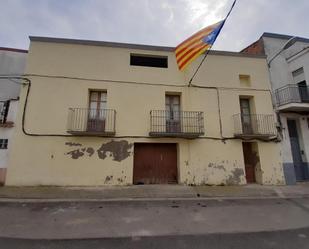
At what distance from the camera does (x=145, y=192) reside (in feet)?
23.3

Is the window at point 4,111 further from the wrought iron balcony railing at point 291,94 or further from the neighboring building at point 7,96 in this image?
the wrought iron balcony railing at point 291,94

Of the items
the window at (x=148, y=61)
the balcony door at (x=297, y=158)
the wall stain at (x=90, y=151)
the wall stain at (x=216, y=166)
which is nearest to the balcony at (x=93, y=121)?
the wall stain at (x=90, y=151)

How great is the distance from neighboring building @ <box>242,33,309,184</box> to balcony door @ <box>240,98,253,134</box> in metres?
1.40

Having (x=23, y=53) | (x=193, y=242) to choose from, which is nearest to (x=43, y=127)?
(x=23, y=53)

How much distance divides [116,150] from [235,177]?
5.82 m

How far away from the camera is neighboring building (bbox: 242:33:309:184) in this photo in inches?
368

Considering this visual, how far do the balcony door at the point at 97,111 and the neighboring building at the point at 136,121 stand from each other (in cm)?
5

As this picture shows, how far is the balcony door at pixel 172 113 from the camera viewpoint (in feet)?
29.6

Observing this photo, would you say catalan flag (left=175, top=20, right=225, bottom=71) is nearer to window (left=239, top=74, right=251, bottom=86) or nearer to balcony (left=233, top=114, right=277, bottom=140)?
balcony (left=233, top=114, right=277, bottom=140)

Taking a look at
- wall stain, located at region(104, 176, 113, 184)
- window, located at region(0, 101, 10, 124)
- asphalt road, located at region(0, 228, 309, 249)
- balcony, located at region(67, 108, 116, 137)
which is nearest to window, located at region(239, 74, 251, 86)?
balcony, located at region(67, 108, 116, 137)

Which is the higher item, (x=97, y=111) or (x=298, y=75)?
(x=298, y=75)

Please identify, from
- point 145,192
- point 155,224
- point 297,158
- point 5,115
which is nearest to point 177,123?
point 145,192

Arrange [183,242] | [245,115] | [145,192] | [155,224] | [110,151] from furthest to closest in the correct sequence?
[245,115], [110,151], [145,192], [155,224], [183,242]

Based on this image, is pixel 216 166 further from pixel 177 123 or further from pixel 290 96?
pixel 290 96
